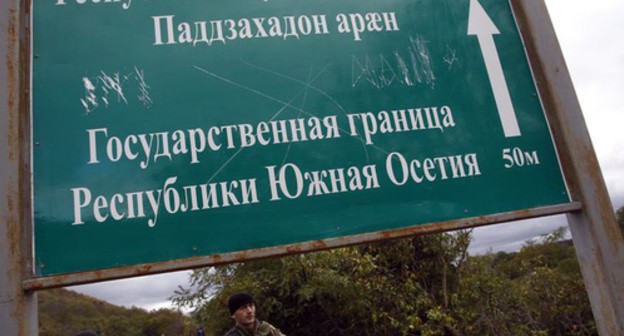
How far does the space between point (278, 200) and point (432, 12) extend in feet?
3.53

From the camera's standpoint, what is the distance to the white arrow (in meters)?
1.79

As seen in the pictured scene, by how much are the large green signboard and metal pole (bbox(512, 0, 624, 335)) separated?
58 millimetres

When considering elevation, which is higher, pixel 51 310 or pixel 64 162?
pixel 51 310

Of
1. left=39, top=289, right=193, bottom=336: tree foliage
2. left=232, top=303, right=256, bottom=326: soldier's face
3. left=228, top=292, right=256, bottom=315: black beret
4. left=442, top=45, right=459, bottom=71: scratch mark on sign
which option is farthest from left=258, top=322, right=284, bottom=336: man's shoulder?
left=39, top=289, right=193, bottom=336: tree foliage

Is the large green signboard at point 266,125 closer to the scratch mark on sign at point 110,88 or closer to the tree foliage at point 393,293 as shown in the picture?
the scratch mark on sign at point 110,88

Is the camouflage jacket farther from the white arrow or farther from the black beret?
the white arrow

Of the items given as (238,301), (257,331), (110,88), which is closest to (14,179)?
(110,88)

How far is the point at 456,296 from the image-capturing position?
651 cm

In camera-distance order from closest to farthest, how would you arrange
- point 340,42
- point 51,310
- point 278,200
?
point 278,200 < point 340,42 < point 51,310

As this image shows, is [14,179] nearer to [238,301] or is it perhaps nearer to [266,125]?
[266,125]

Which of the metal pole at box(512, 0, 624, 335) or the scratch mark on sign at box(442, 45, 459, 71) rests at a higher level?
the scratch mark on sign at box(442, 45, 459, 71)

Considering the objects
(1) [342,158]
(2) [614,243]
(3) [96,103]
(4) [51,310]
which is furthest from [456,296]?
(4) [51,310]

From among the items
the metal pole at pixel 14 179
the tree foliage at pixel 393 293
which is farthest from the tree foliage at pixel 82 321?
the metal pole at pixel 14 179

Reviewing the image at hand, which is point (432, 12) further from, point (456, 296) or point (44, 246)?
point (456, 296)
